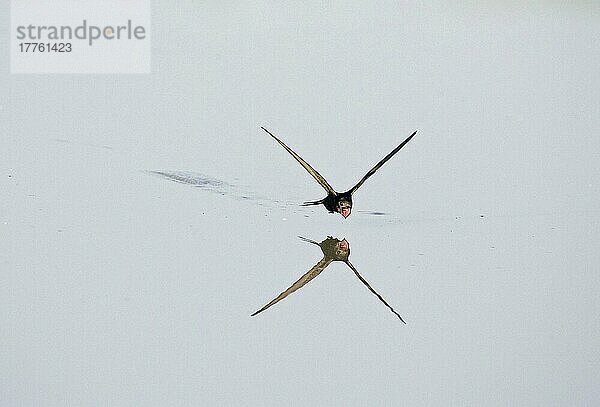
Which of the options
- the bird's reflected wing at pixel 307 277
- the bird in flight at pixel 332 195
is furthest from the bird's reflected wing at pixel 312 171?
the bird's reflected wing at pixel 307 277

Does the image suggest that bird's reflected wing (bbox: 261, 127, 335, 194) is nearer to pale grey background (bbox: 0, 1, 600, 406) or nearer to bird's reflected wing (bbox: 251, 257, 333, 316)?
pale grey background (bbox: 0, 1, 600, 406)

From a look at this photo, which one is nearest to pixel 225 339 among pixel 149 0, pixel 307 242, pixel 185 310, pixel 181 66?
pixel 185 310

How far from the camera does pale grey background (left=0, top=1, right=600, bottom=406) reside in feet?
4.85

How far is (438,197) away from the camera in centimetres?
152

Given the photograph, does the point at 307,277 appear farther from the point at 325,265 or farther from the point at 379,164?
the point at 379,164

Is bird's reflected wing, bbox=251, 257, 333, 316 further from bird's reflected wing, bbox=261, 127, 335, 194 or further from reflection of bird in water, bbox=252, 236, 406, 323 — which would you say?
bird's reflected wing, bbox=261, 127, 335, 194

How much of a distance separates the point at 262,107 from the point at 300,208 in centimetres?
21

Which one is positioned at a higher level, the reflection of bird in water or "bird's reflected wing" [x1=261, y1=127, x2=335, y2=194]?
"bird's reflected wing" [x1=261, y1=127, x2=335, y2=194]

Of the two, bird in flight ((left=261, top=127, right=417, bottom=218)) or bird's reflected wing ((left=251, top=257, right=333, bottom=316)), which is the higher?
bird in flight ((left=261, top=127, right=417, bottom=218))

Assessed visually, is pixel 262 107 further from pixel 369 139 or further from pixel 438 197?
pixel 438 197

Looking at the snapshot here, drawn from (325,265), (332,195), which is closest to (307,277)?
(325,265)

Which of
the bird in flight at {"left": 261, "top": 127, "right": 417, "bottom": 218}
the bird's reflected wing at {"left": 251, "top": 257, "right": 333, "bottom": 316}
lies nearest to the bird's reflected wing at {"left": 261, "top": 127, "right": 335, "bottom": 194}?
the bird in flight at {"left": 261, "top": 127, "right": 417, "bottom": 218}

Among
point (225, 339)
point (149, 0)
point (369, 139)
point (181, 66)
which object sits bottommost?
point (225, 339)

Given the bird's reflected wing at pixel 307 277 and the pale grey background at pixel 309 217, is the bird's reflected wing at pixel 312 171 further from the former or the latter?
the bird's reflected wing at pixel 307 277
